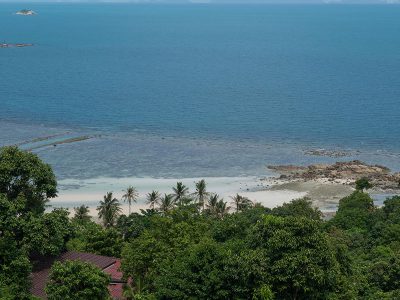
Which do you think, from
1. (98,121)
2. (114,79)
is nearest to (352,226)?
(98,121)

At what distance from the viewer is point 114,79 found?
148750 millimetres

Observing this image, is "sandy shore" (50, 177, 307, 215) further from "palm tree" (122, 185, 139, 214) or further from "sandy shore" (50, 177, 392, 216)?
"palm tree" (122, 185, 139, 214)

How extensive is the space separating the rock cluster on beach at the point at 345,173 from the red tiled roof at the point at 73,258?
42070mm

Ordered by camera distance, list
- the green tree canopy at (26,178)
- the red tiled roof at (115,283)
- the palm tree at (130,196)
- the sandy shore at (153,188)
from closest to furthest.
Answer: the red tiled roof at (115,283) < the green tree canopy at (26,178) < the palm tree at (130,196) < the sandy shore at (153,188)

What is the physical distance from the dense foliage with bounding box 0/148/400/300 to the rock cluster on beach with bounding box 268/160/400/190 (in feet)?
100

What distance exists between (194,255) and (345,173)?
52.2m

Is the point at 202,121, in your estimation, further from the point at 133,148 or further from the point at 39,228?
the point at 39,228

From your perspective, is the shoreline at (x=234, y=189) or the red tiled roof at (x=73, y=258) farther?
the shoreline at (x=234, y=189)

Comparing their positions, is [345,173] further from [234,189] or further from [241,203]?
[241,203]

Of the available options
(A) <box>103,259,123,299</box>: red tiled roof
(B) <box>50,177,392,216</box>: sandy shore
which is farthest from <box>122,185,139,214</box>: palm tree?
(A) <box>103,259,123,299</box>: red tiled roof

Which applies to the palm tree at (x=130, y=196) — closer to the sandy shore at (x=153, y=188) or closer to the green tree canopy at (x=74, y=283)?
the sandy shore at (x=153, y=188)

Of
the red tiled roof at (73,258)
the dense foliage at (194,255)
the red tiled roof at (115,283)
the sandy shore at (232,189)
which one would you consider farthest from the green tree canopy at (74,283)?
the sandy shore at (232,189)

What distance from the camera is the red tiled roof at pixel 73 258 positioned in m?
32.6

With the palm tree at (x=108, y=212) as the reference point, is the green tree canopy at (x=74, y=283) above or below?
below
